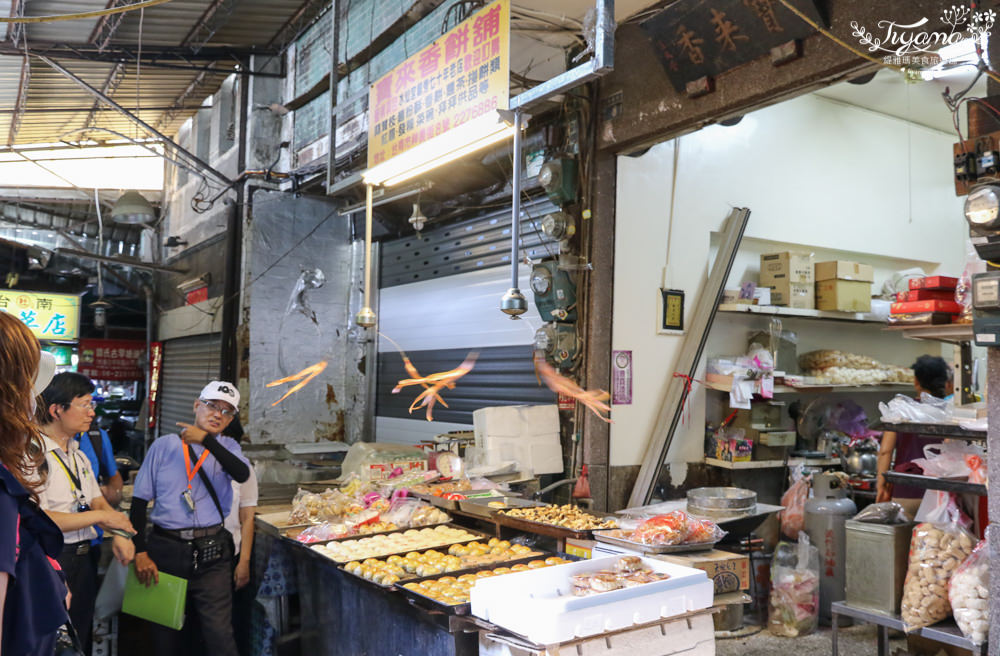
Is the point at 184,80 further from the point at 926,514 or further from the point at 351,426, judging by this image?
the point at 926,514

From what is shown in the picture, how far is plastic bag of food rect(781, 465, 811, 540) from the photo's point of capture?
5.89 m

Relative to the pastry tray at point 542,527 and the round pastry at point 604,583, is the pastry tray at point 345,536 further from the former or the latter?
the round pastry at point 604,583

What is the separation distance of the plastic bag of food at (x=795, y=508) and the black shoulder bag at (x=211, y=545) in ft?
14.1

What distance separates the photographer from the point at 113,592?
457 cm

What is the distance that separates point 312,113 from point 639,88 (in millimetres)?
4814

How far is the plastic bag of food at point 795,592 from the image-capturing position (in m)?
5.25

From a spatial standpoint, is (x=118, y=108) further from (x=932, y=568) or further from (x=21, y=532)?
(x=932, y=568)

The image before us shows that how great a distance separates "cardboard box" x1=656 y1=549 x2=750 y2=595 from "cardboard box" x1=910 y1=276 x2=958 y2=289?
66.4 inches

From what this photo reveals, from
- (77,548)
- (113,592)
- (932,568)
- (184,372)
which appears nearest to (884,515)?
(932,568)

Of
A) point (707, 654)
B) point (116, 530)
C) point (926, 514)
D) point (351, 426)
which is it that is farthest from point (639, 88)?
point (351, 426)

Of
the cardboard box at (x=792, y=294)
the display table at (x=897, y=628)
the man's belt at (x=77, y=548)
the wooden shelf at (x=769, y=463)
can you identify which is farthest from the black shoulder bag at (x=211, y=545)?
the cardboard box at (x=792, y=294)

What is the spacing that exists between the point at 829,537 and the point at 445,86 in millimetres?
4312

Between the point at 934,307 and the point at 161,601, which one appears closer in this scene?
the point at 934,307

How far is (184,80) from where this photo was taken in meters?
10.7
